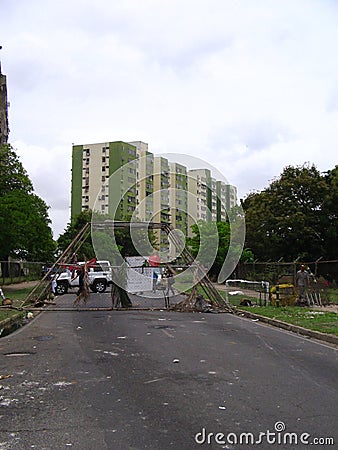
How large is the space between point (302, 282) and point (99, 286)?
599 inches

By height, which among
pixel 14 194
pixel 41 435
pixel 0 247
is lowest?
pixel 41 435

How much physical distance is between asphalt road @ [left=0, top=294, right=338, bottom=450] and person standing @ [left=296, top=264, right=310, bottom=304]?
9653mm

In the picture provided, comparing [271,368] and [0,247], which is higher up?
[0,247]

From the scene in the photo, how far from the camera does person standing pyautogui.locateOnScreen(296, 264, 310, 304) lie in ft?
75.3

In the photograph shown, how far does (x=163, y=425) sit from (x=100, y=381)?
2.40 m

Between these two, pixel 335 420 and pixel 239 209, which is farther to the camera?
pixel 239 209

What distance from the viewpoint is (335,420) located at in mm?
6027

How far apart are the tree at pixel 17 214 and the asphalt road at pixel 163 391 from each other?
61.6 feet

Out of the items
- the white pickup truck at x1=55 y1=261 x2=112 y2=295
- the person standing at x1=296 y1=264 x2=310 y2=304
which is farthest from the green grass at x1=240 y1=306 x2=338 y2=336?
Result: the white pickup truck at x1=55 y1=261 x2=112 y2=295

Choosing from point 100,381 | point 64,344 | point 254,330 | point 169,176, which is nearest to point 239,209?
point 169,176

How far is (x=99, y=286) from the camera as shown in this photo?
34.3m

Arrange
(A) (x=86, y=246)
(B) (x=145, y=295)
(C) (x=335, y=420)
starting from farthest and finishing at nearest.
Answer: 1. (A) (x=86, y=246)
2. (B) (x=145, y=295)
3. (C) (x=335, y=420)

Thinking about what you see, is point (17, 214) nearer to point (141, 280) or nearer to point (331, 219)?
point (141, 280)

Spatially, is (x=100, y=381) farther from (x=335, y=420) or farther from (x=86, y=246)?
(x=86, y=246)
